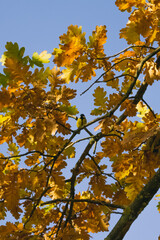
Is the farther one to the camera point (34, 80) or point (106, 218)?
point (106, 218)

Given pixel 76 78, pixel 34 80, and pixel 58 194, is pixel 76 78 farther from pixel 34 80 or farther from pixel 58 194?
pixel 58 194

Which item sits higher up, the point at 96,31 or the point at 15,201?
the point at 96,31

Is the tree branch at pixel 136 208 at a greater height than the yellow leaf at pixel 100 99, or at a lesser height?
lesser

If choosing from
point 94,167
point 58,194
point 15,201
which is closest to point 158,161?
point 94,167

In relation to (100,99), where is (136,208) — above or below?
below

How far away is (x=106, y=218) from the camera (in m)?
3.25

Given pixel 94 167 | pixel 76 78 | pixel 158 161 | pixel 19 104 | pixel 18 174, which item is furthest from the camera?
pixel 94 167

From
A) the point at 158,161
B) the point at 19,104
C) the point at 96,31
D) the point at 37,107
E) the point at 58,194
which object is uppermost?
the point at 96,31

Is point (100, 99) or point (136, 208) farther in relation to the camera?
point (100, 99)

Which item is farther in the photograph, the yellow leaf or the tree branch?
the yellow leaf

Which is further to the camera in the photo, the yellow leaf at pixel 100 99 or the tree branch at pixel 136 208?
the yellow leaf at pixel 100 99

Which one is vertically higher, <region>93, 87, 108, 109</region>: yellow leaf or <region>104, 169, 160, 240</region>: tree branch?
<region>93, 87, 108, 109</region>: yellow leaf

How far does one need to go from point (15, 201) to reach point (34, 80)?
4.01ft

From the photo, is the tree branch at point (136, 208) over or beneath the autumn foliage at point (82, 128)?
beneath
